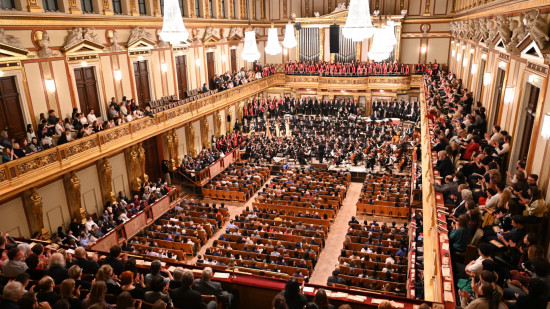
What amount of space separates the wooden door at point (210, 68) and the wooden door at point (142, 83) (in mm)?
6424

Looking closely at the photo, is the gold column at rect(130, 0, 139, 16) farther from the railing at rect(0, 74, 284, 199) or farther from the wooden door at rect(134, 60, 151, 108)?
the railing at rect(0, 74, 284, 199)

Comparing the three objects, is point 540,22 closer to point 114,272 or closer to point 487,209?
point 487,209

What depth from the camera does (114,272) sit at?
20.6 feet

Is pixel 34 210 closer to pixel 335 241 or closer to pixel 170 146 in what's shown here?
pixel 170 146

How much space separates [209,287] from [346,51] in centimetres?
2975

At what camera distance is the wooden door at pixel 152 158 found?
19.7 m

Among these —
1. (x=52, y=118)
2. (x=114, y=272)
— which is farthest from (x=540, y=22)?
(x=52, y=118)

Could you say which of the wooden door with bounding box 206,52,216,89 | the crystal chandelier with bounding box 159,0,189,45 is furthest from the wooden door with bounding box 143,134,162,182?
the crystal chandelier with bounding box 159,0,189,45

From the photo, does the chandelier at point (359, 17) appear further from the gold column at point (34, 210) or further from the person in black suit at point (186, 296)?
the gold column at point (34, 210)

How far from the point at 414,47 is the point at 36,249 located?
104 ft

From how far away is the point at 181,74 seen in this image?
22656 mm

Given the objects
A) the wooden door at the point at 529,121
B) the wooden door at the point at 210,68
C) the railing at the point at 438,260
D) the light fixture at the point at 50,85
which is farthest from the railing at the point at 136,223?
the wooden door at the point at 529,121

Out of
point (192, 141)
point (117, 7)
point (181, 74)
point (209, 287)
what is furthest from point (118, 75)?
point (209, 287)

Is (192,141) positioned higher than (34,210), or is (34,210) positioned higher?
(34,210)
